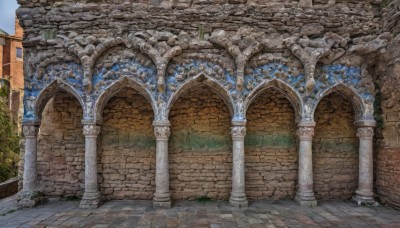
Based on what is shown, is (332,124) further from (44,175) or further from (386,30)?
(44,175)

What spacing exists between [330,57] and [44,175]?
30.9 feet

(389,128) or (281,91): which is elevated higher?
(281,91)

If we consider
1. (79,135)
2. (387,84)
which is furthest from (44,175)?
(387,84)

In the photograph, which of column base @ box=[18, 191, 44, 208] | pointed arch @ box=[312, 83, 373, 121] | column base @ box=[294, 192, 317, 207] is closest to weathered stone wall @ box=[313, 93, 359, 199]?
pointed arch @ box=[312, 83, 373, 121]

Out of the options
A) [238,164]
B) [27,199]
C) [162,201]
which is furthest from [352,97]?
[27,199]

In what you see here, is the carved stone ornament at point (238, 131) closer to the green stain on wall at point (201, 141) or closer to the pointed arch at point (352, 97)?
the green stain on wall at point (201, 141)

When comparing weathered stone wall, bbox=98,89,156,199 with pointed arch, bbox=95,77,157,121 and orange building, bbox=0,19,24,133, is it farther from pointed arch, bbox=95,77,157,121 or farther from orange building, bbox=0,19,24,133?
orange building, bbox=0,19,24,133

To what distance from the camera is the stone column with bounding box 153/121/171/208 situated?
7.62 meters

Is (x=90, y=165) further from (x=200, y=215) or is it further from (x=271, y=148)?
(x=271, y=148)

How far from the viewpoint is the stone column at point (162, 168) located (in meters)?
7.62

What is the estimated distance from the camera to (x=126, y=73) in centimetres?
775

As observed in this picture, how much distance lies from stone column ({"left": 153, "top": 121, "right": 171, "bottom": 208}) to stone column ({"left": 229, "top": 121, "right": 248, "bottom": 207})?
1868 millimetres

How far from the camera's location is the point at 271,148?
8695mm

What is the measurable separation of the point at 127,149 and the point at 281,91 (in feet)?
16.8
